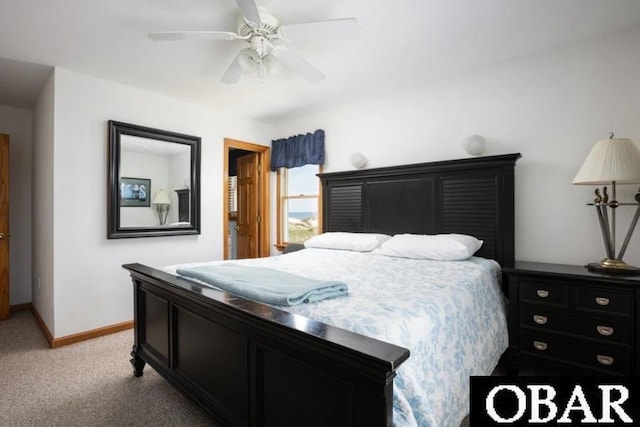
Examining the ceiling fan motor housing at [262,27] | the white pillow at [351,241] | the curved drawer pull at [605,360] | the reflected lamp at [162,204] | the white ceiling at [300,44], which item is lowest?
the curved drawer pull at [605,360]

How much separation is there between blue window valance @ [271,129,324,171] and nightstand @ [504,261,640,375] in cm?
262

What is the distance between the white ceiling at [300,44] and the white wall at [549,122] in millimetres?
156

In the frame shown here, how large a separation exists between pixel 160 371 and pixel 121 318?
5.23 ft

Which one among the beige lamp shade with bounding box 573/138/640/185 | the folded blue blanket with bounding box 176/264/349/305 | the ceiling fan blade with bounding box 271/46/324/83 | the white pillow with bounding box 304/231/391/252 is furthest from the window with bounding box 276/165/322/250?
the beige lamp shade with bounding box 573/138/640/185

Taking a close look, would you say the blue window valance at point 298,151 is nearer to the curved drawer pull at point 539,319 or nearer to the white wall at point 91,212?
the white wall at point 91,212

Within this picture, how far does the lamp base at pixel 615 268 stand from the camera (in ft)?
6.75

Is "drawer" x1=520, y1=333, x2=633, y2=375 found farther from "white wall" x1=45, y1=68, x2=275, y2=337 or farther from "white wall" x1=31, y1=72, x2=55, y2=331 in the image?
"white wall" x1=31, y1=72, x2=55, y2=331

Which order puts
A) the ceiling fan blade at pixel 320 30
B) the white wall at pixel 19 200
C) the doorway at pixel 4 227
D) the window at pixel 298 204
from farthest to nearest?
the window at pixel 298 204
the white wall at pixel 19 200
the doorway at pixel 4 227
the ceiling fan blade at pixel 320 30

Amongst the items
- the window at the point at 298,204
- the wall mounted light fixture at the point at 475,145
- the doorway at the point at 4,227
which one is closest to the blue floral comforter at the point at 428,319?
the wall mounted light fixture at the point at 475,145

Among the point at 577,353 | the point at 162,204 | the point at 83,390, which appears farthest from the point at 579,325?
the point at 162,204

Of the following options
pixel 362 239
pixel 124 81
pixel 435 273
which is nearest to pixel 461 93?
pixel 362 239

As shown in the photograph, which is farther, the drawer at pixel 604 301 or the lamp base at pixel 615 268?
the lamp base at pixel 615 268

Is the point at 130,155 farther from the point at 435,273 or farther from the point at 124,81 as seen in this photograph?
the point at 435,273

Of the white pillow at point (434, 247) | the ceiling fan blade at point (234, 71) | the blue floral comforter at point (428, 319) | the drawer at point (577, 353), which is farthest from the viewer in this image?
the white pillow at point (434, 247)
